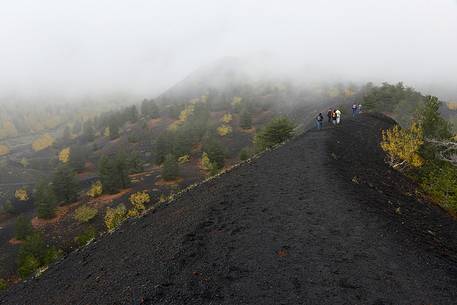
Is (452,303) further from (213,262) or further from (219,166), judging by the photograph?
(219,166)

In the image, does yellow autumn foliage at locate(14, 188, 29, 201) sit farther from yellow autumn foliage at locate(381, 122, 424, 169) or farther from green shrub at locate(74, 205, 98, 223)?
yellow autumn foliage at locate(381, 122, 424, 169)

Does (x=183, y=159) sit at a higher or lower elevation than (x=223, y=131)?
lower

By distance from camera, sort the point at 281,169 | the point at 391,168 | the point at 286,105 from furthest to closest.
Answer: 1. the point at 286,105
2. the point at 391,168
3. the point at 281,169

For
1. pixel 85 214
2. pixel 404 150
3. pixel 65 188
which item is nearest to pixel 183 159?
pixel 65 188

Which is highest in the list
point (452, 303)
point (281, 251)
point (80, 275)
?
point (281, 251)

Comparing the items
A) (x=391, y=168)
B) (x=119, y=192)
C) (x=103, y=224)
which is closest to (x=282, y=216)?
(x=391, y=168)

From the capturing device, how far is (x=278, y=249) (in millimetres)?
18953

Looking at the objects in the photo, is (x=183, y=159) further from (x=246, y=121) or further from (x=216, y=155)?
(x=246, y=121)

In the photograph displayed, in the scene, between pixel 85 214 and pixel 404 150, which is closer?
pixel 404 150

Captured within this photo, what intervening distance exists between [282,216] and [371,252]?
554 centimetres

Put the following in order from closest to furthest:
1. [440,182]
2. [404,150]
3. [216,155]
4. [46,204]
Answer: [440,182] < [404,150] < [46,204] < [216,155]

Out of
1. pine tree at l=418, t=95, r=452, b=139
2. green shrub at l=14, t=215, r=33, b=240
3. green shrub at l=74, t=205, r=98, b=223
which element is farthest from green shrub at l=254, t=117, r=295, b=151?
green shrub at l=14, t=215, r=33, b=240

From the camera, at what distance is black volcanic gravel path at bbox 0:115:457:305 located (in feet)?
53.1

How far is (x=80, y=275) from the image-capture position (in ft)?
85.0
